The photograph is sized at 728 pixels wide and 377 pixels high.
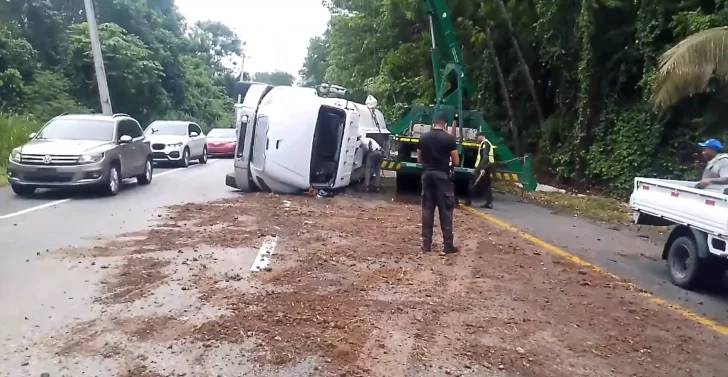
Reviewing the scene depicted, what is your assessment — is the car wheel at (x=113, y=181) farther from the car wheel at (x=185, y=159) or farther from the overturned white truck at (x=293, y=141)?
the car wheel at (x=185, y=159)

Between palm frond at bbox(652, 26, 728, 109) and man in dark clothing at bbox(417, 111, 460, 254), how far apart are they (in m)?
6.08

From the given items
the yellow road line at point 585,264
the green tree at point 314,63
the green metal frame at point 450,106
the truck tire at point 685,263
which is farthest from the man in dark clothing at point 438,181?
the green tree at point 314,63

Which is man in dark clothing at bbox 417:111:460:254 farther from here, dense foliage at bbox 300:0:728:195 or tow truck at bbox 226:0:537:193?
dense foliage at bbox 300:0:728:195

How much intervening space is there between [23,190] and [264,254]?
7711 millimetres

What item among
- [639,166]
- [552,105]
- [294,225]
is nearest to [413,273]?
[294,225]

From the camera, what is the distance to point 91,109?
112 ft

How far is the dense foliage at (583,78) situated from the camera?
1738 centimetres

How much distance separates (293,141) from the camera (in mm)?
14727

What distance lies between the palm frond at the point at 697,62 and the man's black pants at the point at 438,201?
6.26 metres

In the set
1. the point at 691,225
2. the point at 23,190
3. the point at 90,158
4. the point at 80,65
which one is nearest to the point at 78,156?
the point at 90,158

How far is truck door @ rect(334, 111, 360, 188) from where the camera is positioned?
1556 centimetres

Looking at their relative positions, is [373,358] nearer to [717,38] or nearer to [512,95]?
[717,38]

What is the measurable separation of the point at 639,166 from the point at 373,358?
1472 cm

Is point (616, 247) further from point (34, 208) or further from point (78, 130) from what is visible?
point (78, 130)
